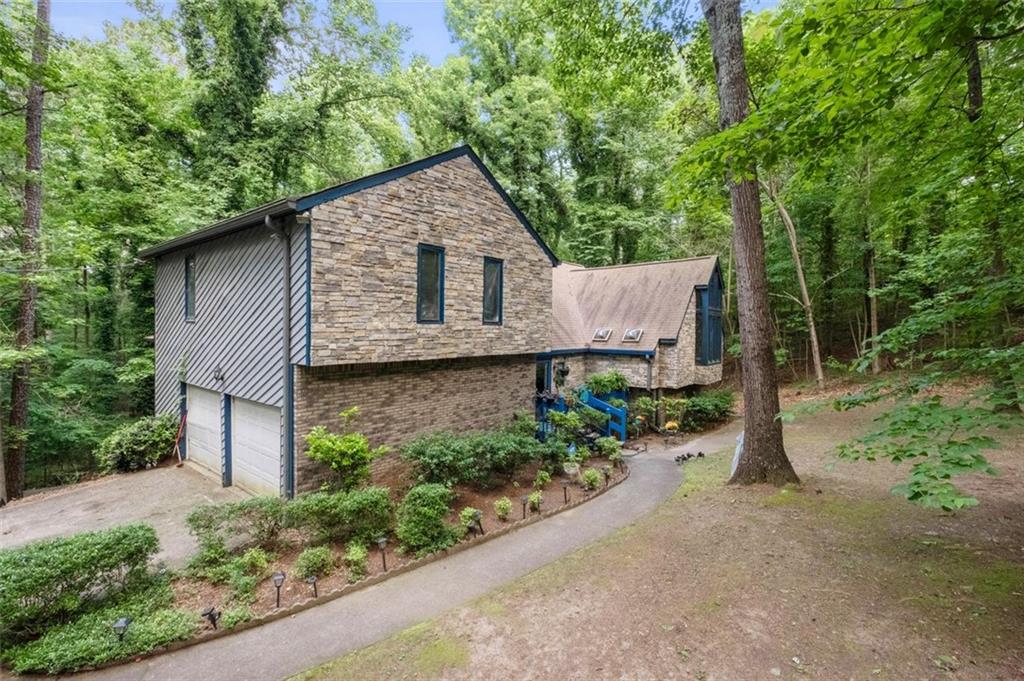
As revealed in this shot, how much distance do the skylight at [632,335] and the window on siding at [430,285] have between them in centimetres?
804

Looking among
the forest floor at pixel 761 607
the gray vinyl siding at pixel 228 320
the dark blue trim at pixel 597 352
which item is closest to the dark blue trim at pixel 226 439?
the gray vinyl siding at pixel 228 320

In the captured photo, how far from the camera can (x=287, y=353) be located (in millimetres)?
7465

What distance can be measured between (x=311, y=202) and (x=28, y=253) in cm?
771

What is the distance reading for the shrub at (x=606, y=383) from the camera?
556 inches

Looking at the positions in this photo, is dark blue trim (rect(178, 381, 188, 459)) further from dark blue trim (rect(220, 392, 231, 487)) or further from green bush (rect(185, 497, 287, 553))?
green bush (rect(185, 497, 287, 553))

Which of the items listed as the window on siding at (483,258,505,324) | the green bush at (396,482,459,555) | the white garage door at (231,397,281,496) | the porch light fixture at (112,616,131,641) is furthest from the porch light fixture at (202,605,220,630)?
the window on siding at (483,258,505,324)

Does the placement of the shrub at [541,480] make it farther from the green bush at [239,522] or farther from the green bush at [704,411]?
the green bush at [704,411]

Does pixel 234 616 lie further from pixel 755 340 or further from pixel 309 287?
pixel 755 340

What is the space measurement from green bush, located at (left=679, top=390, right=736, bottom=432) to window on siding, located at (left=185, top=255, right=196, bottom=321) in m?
14.1

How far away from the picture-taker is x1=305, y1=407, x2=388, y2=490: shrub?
22.8 feet

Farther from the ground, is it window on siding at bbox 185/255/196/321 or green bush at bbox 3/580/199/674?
window on siding at bbox 185/255/196/321

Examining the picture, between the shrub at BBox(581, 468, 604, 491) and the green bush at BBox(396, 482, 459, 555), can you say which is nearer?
the green bush at BBox(396, 482, 459, 555)

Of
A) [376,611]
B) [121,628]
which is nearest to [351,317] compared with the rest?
[376,611]

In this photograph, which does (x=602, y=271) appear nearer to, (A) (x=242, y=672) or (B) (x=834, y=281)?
(B) (x=834, y=281)
